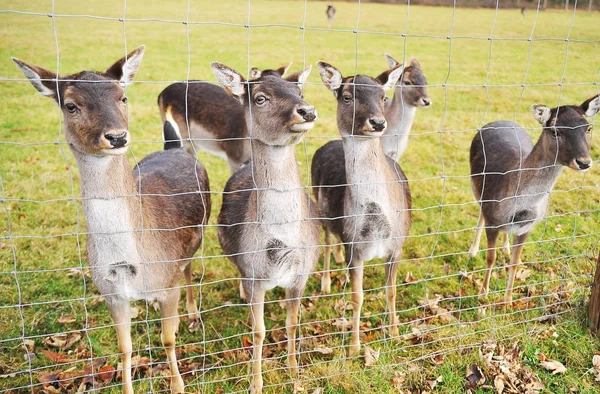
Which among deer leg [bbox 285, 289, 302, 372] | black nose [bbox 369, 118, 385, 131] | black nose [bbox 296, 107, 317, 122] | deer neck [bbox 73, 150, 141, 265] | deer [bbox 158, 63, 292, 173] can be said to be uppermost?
black nose [bbox 296, 107, 317, 122]

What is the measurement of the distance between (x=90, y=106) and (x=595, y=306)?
3801 millimetres

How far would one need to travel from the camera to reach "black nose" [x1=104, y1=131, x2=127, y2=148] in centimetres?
258

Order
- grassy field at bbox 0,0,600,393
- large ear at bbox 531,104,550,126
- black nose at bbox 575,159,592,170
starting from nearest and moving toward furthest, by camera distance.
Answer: grassy field at bbox 0,0,600,393 < black nose at bbox 575,159,592,170 < large ear at bbox 531,104,550,126

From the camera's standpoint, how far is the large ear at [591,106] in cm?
379

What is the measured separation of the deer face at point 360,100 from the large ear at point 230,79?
64 centimetres

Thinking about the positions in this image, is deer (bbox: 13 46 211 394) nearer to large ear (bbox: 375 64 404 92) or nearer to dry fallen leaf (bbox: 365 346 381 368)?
dry fallen leaf (bbox: 365 346 381 368)

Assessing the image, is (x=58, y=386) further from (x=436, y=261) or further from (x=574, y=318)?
(x=574, y=318)

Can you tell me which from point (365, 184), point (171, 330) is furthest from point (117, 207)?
point (365, 184)

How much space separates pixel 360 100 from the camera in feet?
11.7

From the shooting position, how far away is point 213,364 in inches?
144

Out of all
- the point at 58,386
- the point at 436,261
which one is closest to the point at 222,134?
the point at 436,261

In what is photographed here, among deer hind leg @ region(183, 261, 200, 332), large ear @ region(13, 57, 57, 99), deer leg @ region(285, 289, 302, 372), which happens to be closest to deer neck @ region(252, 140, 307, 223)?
deer leg @ region(285, 289, 302, 372)

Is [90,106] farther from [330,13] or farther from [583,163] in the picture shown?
[330,13]

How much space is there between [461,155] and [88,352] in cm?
622
